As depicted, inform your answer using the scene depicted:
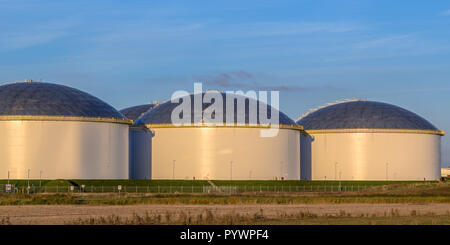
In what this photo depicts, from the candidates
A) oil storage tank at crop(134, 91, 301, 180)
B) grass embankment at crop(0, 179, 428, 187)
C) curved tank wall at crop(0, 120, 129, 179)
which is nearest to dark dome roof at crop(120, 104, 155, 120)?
oil storage tank at crop(134, 91, 301, 180)

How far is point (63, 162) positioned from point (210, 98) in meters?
21.2

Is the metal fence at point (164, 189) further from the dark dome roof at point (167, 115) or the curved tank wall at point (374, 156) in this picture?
the curved tank wall at point (374, 156)

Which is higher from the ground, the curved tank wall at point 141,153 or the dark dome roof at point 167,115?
the dark dome roof at point 167,115

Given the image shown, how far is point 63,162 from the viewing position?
8025cm

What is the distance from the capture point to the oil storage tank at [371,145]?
101 m

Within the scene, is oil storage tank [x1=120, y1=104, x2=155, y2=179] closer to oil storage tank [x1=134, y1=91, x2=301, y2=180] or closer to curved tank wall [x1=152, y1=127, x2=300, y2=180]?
oil storage tank [x1=134, y1=91, x2=301, y2=180]

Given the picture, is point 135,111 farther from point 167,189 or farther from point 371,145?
point 167,189

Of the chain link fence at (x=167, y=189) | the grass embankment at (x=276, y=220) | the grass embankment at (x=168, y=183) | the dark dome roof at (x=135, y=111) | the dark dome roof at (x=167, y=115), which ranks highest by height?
the dark dome roof at (x=135, y=111)

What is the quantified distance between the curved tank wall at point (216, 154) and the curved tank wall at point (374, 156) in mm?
14460

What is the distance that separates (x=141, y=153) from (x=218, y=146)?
1080cm

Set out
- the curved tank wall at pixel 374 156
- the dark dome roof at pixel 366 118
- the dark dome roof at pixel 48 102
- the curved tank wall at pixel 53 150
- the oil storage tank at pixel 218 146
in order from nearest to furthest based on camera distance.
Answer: the curved tank wall at pixel 53 150
the dark dome roof at pixel 48 102
the oil storage tank at pixel 218 146
the curved tank wall at pixel 374 156
the dark dome roof at pixel 366 118

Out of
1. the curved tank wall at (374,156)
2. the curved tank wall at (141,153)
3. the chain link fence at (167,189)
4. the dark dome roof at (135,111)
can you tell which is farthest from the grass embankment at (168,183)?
the dark dome roof at (135,111)
